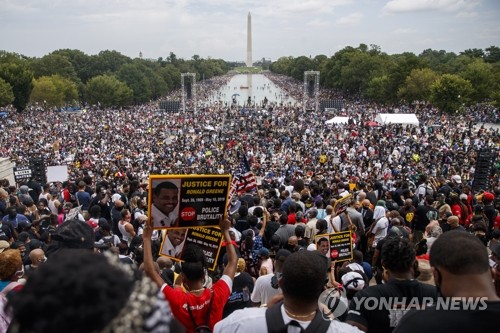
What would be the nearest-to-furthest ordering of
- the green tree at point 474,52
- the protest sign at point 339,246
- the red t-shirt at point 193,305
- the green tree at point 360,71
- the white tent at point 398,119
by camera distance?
the red t-shirt at point 193,305, the protest sign at point 339,246, the white tent at point 398,119, the green tree at point 360,71, the green tree at point 474,52

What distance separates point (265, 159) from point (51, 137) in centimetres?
2042

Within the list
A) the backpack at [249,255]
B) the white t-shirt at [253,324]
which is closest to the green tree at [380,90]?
the backpack at [249,255]

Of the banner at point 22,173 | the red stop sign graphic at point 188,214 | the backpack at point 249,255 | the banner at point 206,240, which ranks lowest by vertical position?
the banner at point 22,173

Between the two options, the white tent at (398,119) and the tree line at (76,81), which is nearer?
the white tent at (398,119)

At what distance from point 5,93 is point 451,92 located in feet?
175

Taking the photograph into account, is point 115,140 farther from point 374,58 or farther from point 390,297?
point 374,58

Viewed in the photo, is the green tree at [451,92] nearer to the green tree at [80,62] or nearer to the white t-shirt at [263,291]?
the white t-shirt at [263,291]

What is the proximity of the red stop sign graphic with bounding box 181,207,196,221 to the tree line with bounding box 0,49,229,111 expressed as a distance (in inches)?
2362

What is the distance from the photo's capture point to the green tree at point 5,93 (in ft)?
183

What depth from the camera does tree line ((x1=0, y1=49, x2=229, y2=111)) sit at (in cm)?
6206

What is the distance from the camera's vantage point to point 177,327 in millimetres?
1642

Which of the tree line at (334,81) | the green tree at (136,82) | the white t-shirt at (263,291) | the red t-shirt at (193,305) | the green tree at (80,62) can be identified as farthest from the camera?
the green tree at (80,62)

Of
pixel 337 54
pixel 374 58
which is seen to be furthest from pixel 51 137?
pixel 337 54

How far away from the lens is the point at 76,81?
282 feet
